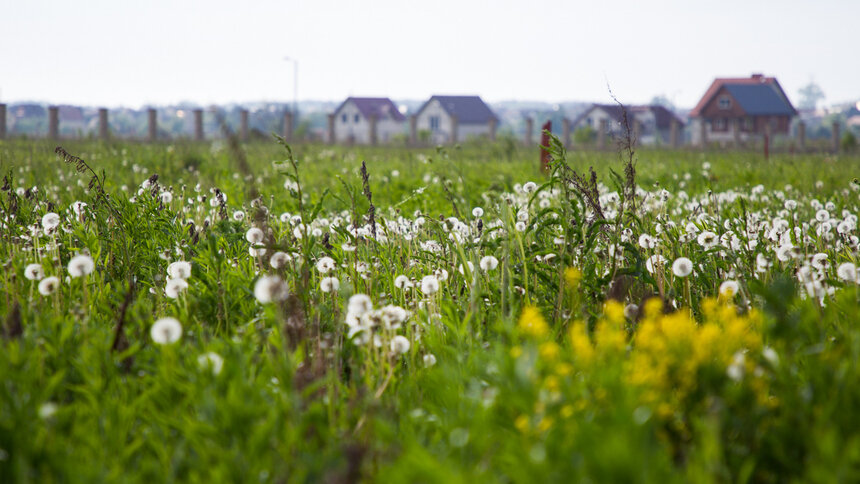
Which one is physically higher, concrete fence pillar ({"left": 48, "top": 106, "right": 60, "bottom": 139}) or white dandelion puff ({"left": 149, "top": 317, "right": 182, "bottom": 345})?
concrete fence pillar ({"left": 48, "top": 106, "right": 60, "bottom": 139})

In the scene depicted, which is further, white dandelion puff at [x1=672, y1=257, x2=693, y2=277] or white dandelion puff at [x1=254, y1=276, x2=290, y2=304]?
white dandelion puff at [x1=672, y1=257, x2=693, y2=277]

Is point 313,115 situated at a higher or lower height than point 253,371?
higher

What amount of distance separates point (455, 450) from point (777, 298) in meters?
0.96

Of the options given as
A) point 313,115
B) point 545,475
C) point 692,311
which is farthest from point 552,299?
point 313,115

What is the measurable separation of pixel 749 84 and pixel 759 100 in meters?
2.65

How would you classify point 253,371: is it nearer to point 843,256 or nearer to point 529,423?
point 529,423

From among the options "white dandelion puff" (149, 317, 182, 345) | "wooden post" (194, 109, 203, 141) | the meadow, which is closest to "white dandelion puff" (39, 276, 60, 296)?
the meadow

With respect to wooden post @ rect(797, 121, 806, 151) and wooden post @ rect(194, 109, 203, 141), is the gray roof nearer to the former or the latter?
wooden post @ rect(797, 121, 806, 151)

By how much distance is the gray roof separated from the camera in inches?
2766

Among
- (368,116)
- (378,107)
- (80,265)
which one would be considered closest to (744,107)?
(378,107)

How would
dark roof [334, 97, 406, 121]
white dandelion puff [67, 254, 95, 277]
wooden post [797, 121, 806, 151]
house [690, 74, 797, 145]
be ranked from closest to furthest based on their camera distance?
white dandelion puff [67, 254, 95, 277], wooden post [797, 121, 806, 151], house [690, 74, 797, 145], dark roof [334, 97, 406, 121]

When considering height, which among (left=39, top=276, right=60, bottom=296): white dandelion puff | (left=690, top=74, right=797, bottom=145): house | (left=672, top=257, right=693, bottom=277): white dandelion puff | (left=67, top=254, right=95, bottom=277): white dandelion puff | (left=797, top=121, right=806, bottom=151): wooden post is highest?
(left=690, top=74, right=797, bottom=145): house

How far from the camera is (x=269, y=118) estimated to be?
A: 334cm

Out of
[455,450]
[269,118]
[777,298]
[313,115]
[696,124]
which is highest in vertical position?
[313,115]
